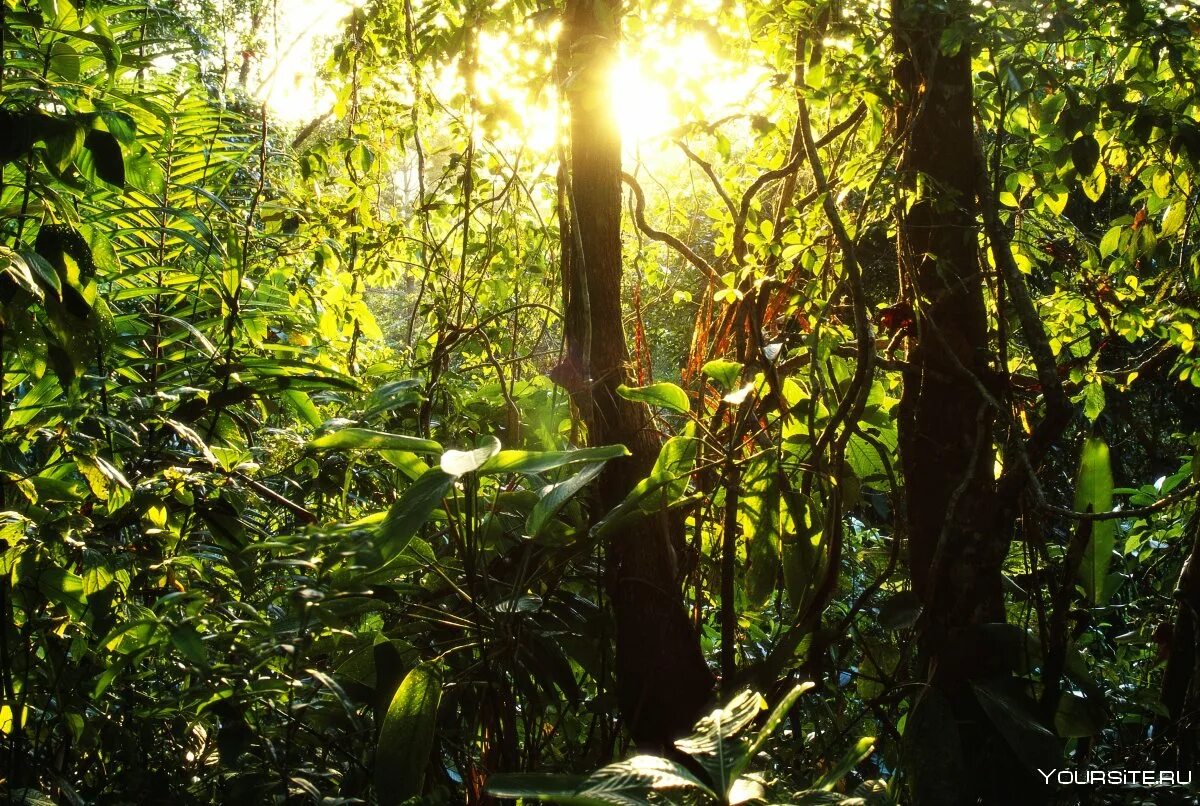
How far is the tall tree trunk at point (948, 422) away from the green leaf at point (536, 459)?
0.52m

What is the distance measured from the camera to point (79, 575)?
1.12 meters

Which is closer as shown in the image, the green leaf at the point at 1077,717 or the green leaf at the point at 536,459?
the green leaf at the point at 536,459

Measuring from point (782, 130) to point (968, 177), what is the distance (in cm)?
38

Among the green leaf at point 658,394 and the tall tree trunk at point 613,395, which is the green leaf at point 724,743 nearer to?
the tall tree trunk at point 613,395

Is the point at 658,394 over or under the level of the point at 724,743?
over

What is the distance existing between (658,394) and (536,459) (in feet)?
0.82

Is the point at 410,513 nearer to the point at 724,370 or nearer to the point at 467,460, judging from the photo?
the point at 467,460

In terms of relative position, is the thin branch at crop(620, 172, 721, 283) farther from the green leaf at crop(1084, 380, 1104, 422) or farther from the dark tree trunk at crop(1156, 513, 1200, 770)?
the dark tree trunk at crop(1156, 513, 1200, 770)

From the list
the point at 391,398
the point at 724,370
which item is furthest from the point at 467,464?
the point at 724,370

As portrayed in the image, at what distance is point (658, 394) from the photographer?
1.17m

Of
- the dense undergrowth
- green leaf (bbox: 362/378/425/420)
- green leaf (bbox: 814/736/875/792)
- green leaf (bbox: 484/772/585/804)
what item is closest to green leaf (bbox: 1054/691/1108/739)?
the dense undergrowth

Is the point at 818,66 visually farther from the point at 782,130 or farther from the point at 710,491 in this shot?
the point at 710,491

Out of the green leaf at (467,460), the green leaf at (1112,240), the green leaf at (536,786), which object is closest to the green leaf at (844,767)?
the green leaf at (536,786)

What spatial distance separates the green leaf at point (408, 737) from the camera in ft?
3.17
